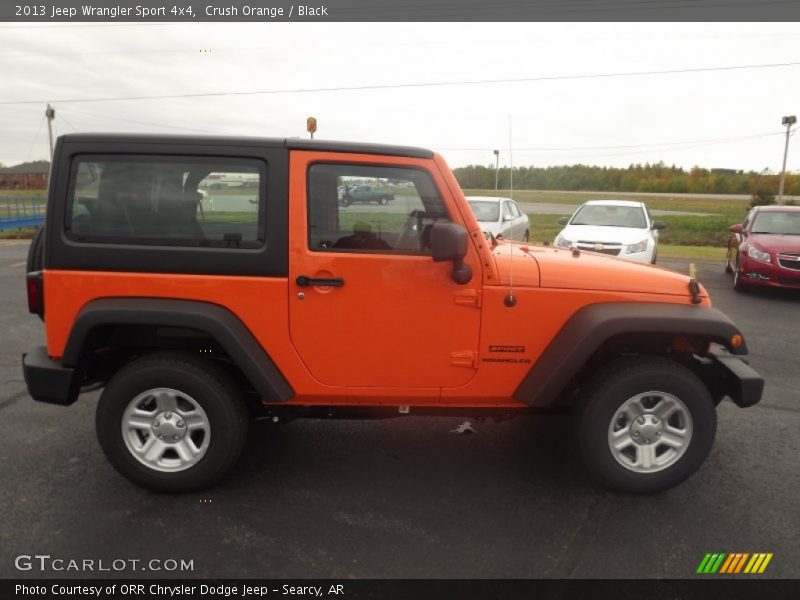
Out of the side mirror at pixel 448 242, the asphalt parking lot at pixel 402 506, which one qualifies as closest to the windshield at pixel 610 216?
the asphalt parking lot at pixel 402 506

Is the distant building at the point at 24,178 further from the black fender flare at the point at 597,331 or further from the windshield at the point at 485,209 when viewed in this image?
the black fender flare at the point at 597,331

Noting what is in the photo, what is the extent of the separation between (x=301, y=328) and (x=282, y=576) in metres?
1.26

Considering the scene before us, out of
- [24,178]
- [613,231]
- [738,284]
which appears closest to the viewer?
[738,284]

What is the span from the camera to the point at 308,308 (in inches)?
132

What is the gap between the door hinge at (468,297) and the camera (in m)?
3.36

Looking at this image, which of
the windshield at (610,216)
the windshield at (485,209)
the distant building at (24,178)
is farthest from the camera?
the distant building at (24,178)

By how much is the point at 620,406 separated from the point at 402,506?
1.36 meters

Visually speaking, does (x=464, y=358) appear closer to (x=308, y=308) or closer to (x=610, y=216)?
(x=308, y=308)

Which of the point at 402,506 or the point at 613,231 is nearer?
the point at 402,506

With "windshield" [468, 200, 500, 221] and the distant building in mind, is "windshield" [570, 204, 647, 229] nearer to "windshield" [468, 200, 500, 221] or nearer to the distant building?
"windshield" [468, 200, 500, 221]

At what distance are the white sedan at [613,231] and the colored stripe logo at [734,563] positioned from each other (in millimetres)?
6909

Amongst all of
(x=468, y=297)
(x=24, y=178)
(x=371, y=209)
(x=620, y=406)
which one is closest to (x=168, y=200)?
(x=371, y=209)
